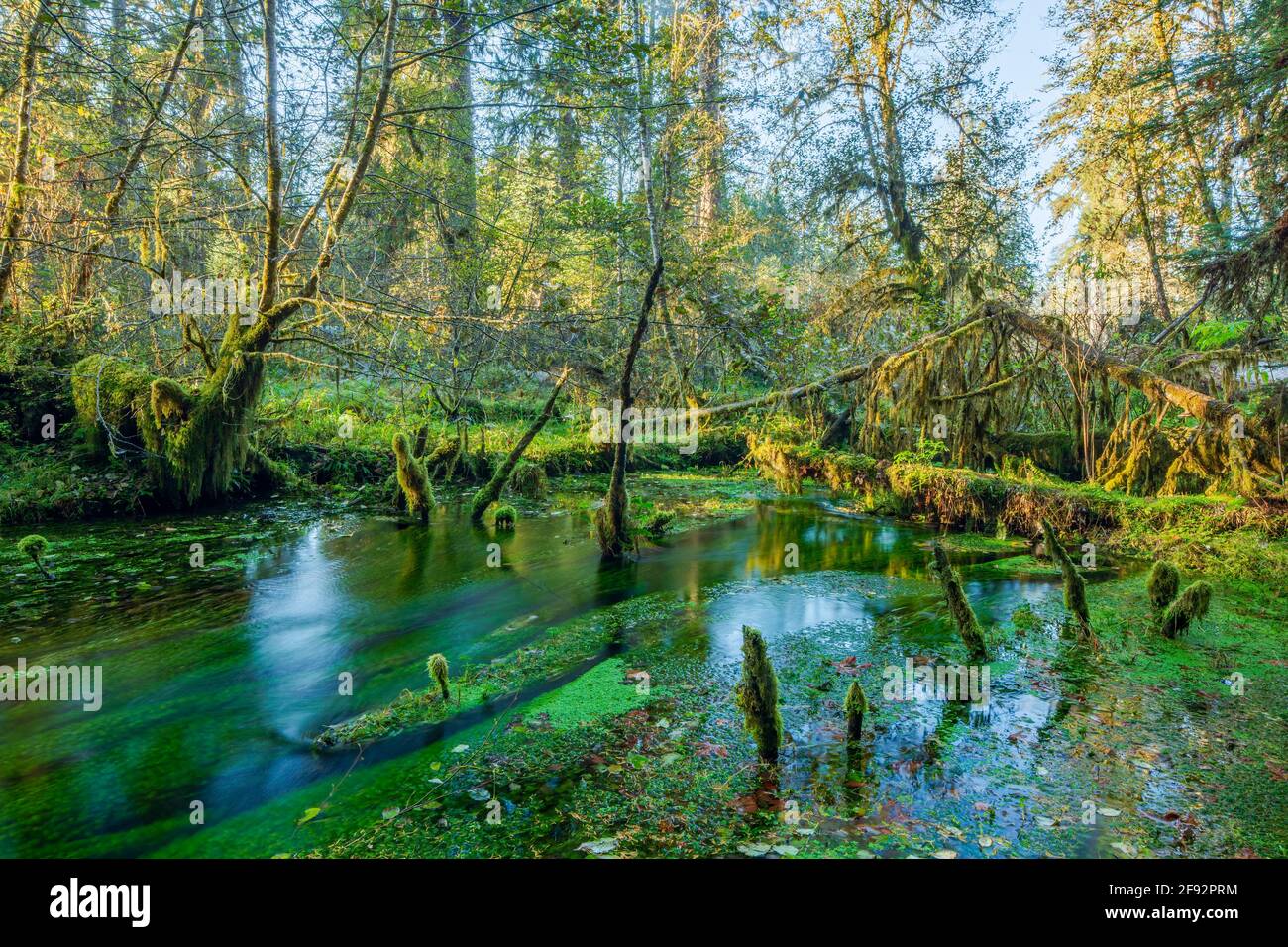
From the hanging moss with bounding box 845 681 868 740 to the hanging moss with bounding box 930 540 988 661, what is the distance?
1953mm

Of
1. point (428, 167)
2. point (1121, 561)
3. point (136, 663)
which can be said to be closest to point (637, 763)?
point (136, 663)

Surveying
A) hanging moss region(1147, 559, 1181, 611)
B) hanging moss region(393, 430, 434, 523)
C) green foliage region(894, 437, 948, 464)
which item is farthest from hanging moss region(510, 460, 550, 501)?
hanging moss region(1147, 559, 1181, 611)

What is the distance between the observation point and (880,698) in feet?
16.5

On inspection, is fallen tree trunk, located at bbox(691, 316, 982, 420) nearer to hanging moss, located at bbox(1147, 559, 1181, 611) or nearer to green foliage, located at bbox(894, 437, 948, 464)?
green foliage, located at bbox(894, 437, 948, 464)

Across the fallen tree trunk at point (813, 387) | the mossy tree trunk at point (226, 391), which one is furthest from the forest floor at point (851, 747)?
the fallen tree trunk at point (813, 387)

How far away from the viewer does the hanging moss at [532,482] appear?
564 inches

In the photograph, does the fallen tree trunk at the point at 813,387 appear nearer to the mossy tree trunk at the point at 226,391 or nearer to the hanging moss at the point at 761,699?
the mossy tree trunk at the point at 226,391

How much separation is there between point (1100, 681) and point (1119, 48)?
15.3 m

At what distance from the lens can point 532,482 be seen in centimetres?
1440

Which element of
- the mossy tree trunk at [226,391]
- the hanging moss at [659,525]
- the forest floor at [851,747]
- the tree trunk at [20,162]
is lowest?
the forest floor at [851,747]

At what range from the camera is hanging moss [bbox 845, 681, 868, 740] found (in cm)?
419

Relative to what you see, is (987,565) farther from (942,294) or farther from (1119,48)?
(1119,48)

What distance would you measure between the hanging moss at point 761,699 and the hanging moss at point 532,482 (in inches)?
419

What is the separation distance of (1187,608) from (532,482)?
1138 centimetres
